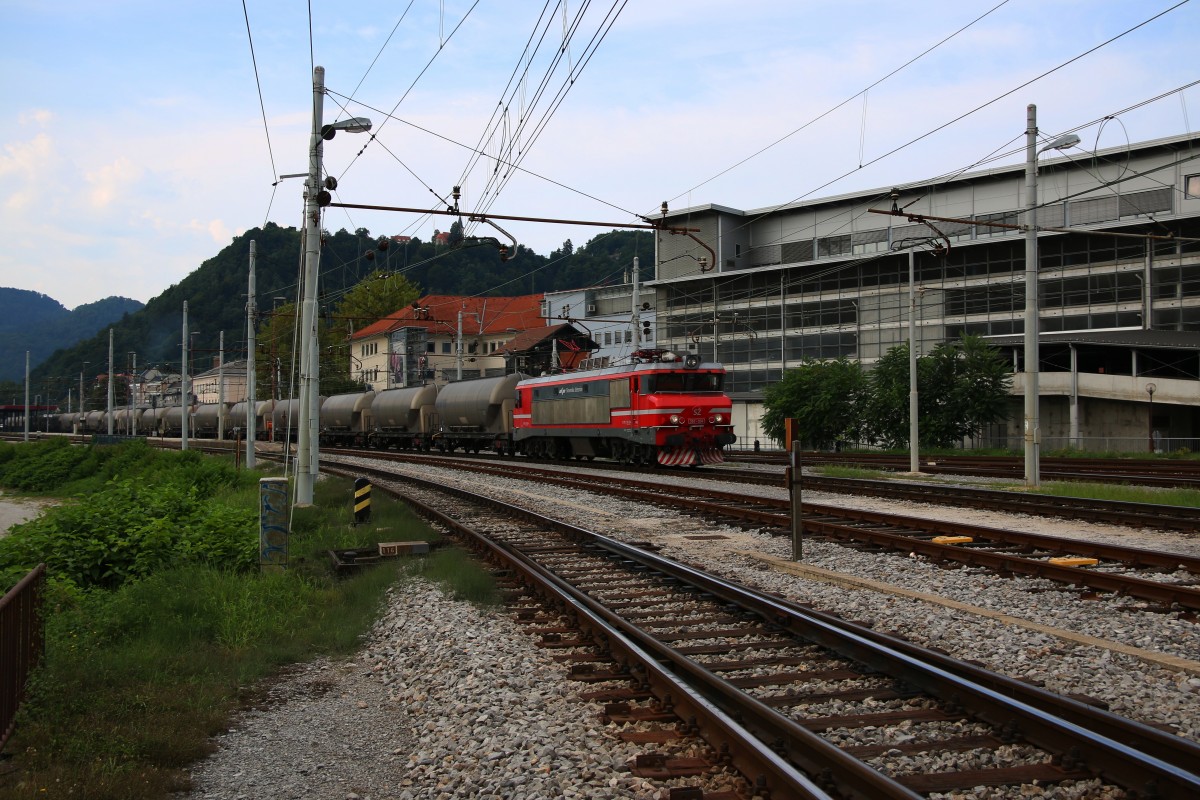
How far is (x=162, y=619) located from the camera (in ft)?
31.0

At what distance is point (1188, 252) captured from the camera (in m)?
49.2

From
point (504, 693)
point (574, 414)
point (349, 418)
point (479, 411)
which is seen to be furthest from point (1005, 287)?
point (504, 693)

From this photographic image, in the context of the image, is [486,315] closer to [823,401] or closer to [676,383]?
[823,401]

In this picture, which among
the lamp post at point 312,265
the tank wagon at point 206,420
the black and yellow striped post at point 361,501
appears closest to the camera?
the black and yellow striped post at point 361,501

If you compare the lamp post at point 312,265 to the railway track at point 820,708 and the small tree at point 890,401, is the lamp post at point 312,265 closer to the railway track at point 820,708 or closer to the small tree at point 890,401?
the railway track at point 820,708

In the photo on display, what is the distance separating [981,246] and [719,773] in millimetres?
56221

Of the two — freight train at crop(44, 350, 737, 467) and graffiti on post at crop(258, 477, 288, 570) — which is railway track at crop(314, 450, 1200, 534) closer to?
freight train at crop(44, 350, 737, 467)

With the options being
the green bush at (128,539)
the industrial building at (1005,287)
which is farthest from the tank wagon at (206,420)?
the green bush at (128,539)

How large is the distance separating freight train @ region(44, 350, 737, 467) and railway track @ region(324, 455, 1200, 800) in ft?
28.3

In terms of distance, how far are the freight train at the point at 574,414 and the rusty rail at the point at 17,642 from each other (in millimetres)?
7670

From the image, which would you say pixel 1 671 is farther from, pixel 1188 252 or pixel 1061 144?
pixel 1188 252

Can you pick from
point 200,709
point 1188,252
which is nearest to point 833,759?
point 200,709

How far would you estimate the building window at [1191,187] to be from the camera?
51312 mm

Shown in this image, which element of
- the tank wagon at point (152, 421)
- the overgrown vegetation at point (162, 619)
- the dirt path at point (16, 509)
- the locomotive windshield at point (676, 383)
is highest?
the locomotive windshield at point (676, 383)
